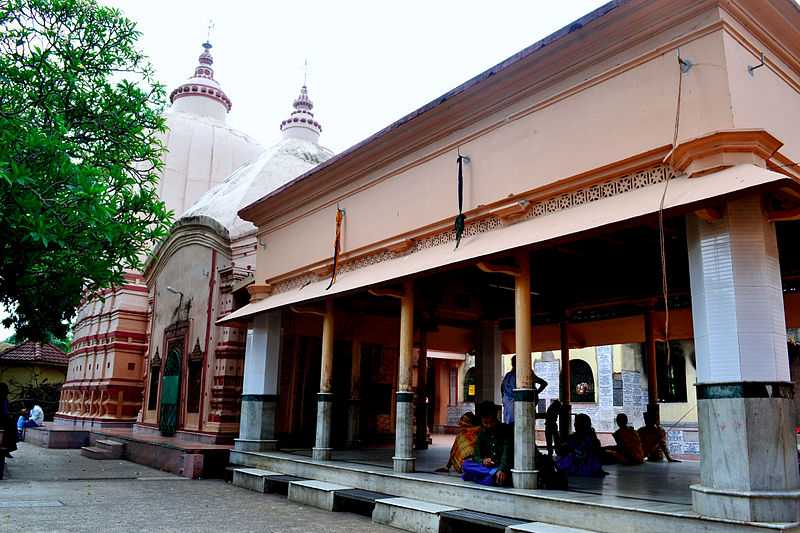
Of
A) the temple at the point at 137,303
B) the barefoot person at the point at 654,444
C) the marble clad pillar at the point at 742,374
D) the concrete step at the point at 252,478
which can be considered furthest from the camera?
the temple at the point at 137,303

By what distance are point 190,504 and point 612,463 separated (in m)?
6.04

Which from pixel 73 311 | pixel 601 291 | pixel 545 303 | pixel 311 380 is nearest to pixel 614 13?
pixel 601 291

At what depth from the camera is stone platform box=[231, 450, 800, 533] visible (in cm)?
474

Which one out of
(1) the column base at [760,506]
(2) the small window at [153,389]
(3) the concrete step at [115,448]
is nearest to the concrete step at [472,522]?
(1) the column base at [760,506]

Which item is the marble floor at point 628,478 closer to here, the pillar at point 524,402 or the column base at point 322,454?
the column base at point 322,454

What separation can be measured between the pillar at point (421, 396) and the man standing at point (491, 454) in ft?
16.9

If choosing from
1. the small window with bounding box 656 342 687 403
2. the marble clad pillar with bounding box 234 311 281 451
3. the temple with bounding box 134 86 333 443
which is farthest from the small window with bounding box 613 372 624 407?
the marble clad pillar with bounding box 234 311 281 451

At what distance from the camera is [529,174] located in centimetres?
711

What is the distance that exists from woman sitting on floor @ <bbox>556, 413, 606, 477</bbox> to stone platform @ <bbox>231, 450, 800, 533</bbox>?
0.52 metres

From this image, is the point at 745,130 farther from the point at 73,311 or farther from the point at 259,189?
the point at 259,189

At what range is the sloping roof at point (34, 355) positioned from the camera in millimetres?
27047

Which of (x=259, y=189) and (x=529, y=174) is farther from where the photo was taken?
(x=259, y=189)

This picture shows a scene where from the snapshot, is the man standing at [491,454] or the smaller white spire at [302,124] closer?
the man standing at [491,454]

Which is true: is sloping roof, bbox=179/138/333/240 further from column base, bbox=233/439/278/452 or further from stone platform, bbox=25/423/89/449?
stone platform, bbox=25/423/89/449
